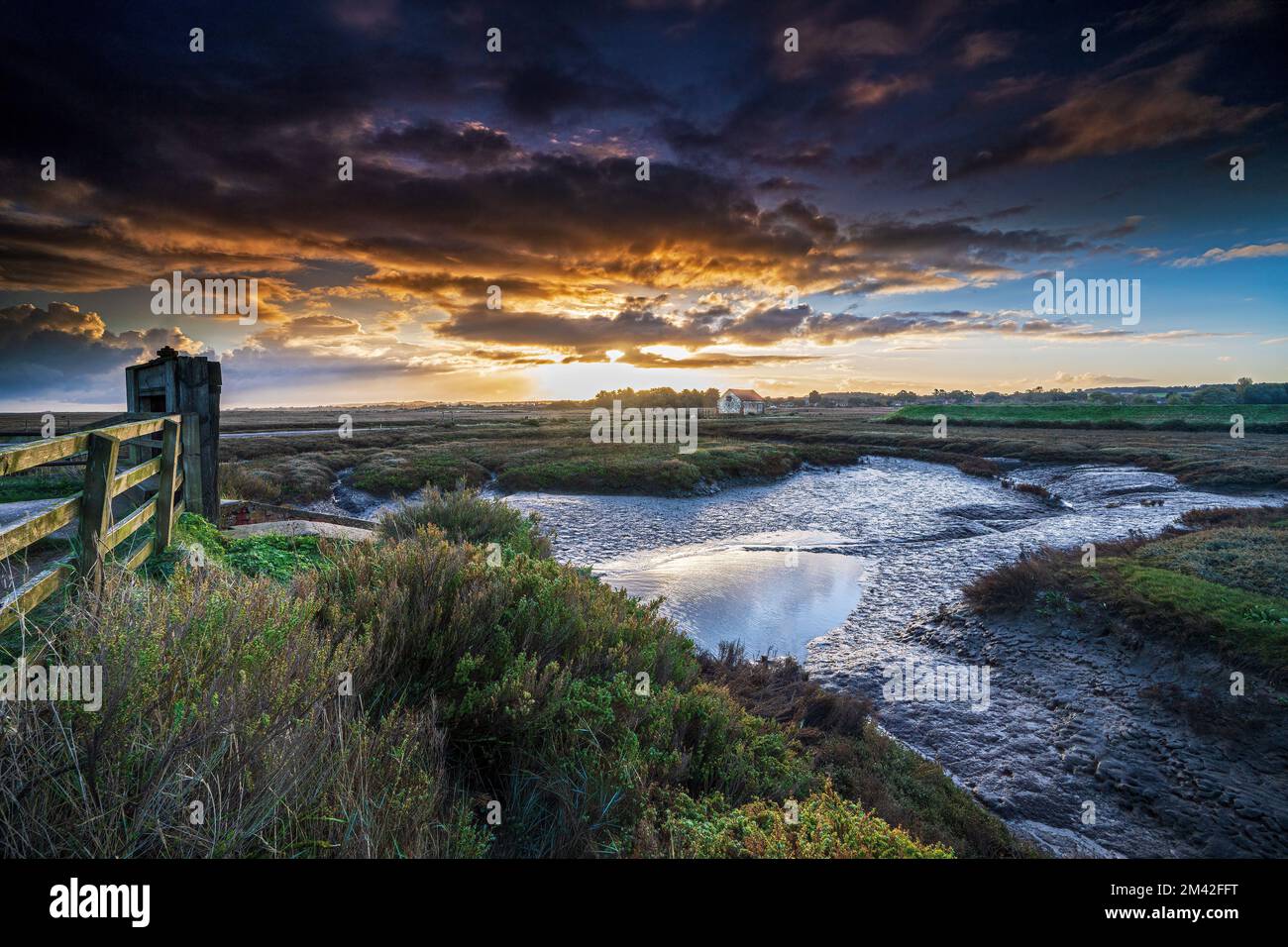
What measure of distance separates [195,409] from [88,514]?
5.72 meters

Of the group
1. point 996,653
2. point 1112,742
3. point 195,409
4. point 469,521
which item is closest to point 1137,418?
point 996,653

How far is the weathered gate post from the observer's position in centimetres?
911

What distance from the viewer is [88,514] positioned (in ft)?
15.1

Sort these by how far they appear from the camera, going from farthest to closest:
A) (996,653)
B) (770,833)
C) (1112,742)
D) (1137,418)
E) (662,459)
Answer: (1137,418)
(662,459)
(996,653)
(1112,742)
(770,833)

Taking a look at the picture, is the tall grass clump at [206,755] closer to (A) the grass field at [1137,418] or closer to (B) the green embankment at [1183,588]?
(B) the green embankment at [1183,588]

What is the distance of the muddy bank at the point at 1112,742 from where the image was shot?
5469 mm

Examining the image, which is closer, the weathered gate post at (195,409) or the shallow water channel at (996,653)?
the shallow water channel at (996,653)

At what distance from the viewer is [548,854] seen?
3154 millimetres

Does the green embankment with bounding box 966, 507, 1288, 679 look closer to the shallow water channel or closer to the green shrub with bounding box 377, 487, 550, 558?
the shallow water channel

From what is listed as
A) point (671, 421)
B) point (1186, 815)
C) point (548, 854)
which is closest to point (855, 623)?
point (1186, 815)

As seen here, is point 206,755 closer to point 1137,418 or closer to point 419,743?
point 419,743

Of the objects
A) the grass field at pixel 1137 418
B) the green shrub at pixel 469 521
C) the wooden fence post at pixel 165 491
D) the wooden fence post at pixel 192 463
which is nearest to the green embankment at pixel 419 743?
the wooden fence post at pixel 165 491

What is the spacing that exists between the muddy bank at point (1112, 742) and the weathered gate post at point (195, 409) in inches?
434

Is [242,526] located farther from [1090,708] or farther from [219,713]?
[1090,708]
